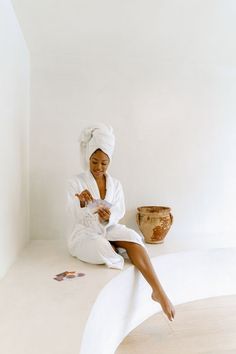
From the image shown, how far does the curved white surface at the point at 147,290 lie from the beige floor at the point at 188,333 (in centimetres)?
9

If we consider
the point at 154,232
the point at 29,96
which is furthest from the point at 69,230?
the point at 29,96

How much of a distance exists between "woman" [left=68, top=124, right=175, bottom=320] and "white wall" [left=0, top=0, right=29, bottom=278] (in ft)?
1.42

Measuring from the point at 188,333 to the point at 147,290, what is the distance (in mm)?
453

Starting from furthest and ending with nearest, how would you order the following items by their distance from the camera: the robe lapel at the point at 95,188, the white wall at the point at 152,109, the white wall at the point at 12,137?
the white wall at the point at 152,109 < the robe lapel at the point at 95,188 < the white wall at the point at 12,137

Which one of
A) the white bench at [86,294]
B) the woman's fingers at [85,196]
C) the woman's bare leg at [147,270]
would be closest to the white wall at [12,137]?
the white bench at [86,294]

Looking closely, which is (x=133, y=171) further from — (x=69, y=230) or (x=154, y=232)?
(x=69, y=230)

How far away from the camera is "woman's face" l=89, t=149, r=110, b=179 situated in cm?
243

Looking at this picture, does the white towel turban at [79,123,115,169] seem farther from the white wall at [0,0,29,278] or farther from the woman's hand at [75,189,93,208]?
the white wall at [0,0,29,278]

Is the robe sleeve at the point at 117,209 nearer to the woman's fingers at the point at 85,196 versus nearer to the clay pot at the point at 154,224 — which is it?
the woman's fingers at the point at 85,196

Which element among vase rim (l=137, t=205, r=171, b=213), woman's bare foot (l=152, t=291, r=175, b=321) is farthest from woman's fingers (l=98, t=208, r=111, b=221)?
vase rim (l=137, t=205, r=171, b=213)

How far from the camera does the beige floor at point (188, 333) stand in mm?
2000

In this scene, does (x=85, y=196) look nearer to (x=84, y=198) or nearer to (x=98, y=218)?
(x=84, y=198)

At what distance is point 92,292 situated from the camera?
1823 millimetres

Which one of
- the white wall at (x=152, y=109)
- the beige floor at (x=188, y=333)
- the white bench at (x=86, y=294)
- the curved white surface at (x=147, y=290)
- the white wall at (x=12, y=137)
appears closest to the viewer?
the white bench at (x=86, y=294)
